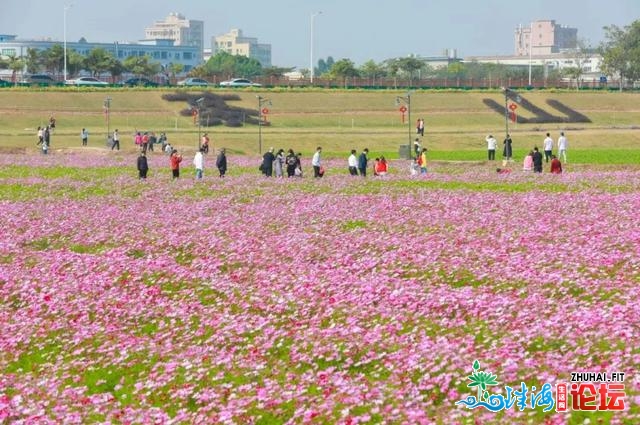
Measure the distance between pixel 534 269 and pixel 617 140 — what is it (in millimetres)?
72582

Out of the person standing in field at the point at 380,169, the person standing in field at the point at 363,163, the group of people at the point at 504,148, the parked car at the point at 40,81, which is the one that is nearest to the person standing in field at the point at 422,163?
the person standing in field at the point at 380,169

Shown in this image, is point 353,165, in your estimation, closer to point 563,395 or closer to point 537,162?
point 537,162

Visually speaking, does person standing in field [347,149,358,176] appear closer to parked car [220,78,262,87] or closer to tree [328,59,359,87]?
parked car [220,78,262,87]

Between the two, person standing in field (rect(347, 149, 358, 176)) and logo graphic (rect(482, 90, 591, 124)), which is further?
logo graphic (rect(482, 90, 591, 124))

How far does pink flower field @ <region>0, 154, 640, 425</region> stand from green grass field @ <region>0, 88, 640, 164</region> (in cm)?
3632

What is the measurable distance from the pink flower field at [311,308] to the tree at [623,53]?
133614mm

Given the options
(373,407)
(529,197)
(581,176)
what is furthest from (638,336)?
(581,176)

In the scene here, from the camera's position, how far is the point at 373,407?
12.6 meters

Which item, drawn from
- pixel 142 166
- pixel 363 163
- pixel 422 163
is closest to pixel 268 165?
pixel 363 163

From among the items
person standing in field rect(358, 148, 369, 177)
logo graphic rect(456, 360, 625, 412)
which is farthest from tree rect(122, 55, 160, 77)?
logo graphic rect(456, 360, 625, 412)

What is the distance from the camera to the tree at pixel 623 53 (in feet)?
534

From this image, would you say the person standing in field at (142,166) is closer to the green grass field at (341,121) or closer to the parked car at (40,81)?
the green grass field at (341,121)

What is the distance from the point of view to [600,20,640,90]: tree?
162750 millimetres

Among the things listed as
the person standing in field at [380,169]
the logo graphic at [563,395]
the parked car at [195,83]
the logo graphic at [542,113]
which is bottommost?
the logo graphic at [563,395]
